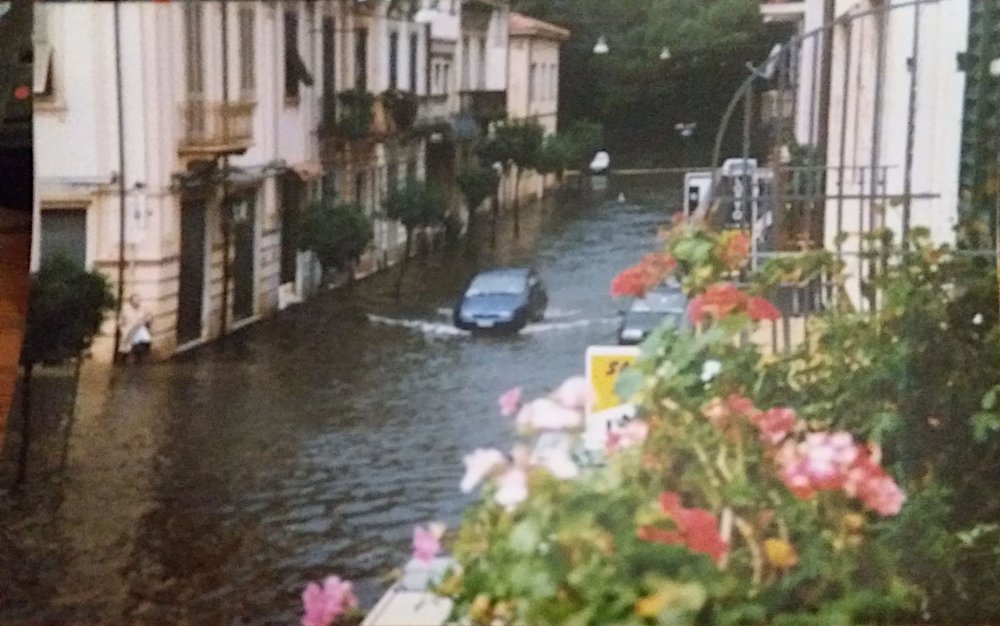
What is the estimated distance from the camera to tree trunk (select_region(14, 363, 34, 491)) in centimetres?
127

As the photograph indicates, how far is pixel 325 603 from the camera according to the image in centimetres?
116

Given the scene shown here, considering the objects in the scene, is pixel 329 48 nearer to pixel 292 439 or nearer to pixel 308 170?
pixel 308 170

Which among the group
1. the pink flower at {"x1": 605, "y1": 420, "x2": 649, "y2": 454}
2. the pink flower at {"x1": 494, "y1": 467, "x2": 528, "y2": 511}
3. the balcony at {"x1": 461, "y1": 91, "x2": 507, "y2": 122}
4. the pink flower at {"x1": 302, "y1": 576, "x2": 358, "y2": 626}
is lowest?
the pink flower at {"x1": 302, "y1": 576, "x2": 358, "y2": 626}

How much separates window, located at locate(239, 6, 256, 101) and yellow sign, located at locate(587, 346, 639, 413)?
1.31ft

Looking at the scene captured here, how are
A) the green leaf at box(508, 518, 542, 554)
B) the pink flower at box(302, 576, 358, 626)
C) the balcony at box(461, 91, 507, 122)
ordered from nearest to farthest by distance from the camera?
the green leaf at box(508, 518, 542, 554), the pink flower at box(302, 576, 358, 626), the balcony at box(461, 91, 507, 122)

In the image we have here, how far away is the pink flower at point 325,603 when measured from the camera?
116 cm

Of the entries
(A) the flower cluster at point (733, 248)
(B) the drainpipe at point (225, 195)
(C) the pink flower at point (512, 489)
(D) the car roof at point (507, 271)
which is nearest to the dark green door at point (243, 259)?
(B) the drainpipe at point (225, 195)

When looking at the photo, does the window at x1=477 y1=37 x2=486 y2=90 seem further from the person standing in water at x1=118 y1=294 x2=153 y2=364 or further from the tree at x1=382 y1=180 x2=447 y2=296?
the person standing in water at x1=118 y1=294 x2=153 y2=364

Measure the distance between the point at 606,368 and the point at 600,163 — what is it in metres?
0.22

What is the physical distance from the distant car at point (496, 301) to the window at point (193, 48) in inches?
12.4

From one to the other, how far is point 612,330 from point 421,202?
8.6 inches

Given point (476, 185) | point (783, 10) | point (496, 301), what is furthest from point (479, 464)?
point (783, 10)

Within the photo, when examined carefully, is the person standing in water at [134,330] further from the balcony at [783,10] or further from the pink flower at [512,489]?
the balcony at [783,10]

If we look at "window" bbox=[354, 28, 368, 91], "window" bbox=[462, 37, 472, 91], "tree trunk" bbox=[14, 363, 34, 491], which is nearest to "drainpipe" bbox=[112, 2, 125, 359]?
"tree trunk" bbox=[14, 363, 34, 491]
